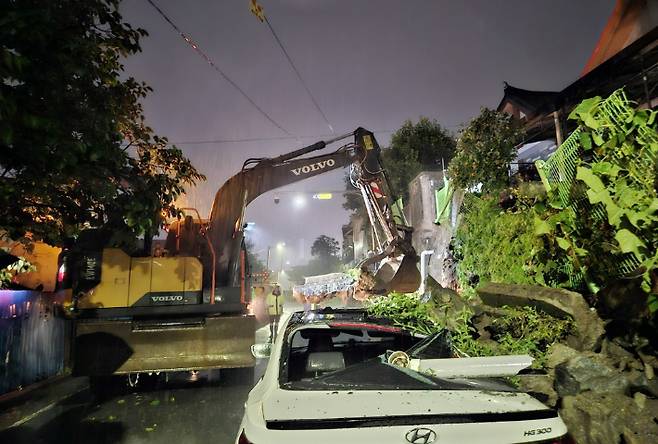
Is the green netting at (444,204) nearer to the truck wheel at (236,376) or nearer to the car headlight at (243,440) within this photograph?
the truck wheel at (236,376)

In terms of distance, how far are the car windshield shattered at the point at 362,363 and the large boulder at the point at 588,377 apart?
3.16 ft

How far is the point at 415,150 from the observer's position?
2834cm

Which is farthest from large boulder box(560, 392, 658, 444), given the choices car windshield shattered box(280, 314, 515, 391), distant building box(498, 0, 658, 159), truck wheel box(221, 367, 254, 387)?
distant building box(498, 0, 658, 159)

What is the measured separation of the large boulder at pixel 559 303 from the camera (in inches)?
151

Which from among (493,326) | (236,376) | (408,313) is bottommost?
(236,376)

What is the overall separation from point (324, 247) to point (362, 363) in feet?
224

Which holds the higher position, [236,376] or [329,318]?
[329,318]

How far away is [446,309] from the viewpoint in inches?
184

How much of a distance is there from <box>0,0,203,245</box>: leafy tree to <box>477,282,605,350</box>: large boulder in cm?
444

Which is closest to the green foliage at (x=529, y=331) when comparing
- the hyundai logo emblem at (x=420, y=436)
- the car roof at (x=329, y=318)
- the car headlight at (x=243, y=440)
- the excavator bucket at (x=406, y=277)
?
the car roof at (x=329, y=318)

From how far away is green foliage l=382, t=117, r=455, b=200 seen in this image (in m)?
28.0

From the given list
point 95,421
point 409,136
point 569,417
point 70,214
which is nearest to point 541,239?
point 569,417

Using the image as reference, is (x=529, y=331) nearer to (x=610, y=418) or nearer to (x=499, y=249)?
(x=610, y=418)

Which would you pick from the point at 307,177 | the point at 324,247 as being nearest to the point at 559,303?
the point at 307,177
